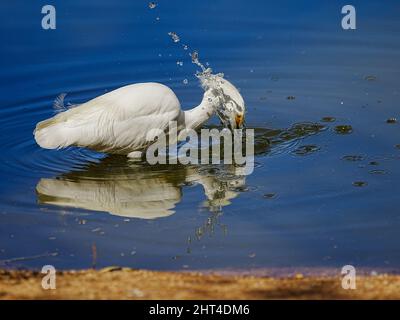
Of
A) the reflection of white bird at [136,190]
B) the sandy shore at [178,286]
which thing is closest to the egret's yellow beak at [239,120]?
the reflection of white bird at [136,190]

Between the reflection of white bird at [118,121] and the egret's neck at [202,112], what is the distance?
0.77 feet

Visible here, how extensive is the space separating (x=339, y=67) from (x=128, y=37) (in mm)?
3178

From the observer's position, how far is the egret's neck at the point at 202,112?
9.24 meters

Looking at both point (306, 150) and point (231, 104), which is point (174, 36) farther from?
point (306, 150)

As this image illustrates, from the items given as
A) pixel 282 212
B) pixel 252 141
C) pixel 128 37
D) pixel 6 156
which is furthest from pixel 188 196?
pixel 128 37

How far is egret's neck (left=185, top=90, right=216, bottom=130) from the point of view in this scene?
30.3ft

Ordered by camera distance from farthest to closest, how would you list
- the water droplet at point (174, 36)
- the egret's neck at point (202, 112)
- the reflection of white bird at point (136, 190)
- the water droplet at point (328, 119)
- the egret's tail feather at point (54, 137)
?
the water droplet at point (174, 36) < the water droplet at point (328, 119) < the egret's neck at point (202, 112) < the egret's tail feather at point (54, 137) < the reflection of white bird at point (136, 190)

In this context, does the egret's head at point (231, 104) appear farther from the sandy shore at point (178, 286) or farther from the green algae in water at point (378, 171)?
the sandy shore at point (178, 286)

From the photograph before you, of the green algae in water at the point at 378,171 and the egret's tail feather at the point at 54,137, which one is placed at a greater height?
the egret's tail feather at the point at 54,137

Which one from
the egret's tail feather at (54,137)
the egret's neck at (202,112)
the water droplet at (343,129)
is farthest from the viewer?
the water droplet at (343,129)

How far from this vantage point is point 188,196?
8156mm

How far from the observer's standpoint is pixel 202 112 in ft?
30.5
